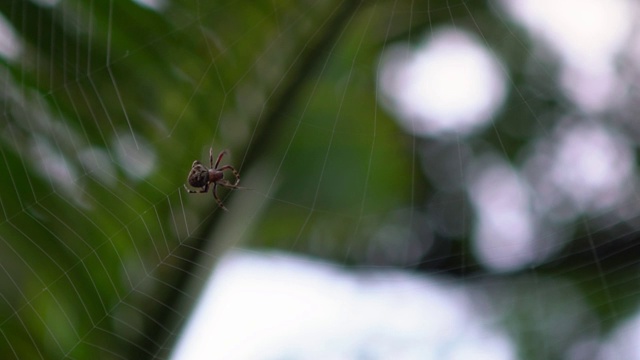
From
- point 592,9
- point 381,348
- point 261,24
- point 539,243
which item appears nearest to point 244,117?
point 261,24

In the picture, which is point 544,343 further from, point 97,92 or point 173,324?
point 97,92

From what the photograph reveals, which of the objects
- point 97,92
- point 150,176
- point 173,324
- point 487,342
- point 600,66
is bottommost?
point 487,342

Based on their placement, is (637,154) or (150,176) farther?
(637,154)
